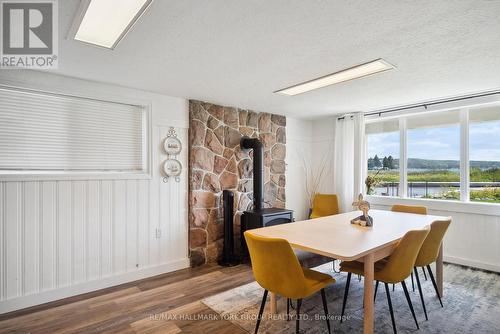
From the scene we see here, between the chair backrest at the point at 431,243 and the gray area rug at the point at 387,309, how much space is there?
482 mm

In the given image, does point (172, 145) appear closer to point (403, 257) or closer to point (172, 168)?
point (172, 168)

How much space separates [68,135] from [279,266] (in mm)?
2576

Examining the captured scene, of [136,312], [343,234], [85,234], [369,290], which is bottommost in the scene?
[136,312]

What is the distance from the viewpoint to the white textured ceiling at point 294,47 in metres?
1.63

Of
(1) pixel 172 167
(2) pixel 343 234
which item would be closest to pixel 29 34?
(1) pixel 172 167

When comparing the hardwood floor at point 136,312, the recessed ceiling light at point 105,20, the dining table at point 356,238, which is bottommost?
the hardwood floor at point 136,312

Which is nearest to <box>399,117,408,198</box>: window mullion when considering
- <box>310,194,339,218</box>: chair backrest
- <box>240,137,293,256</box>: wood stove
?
<box>310,194,339,218</box>: chair backrest

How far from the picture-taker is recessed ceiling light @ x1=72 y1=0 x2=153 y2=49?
159cm

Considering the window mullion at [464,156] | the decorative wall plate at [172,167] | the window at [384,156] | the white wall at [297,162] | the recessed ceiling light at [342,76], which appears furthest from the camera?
the white wall at [297,162]

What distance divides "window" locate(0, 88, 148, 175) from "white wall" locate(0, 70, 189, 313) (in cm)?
13

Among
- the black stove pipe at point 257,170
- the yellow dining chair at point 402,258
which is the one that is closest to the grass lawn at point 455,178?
the black stove pipe at point 257,170

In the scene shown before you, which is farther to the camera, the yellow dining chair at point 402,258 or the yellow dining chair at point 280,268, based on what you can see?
the yellow dining chair at point 402,258

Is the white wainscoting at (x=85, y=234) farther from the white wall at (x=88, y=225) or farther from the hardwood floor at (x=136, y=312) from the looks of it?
the hardwood floor at (x=136, y=312)

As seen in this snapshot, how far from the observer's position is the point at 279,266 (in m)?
1.75
